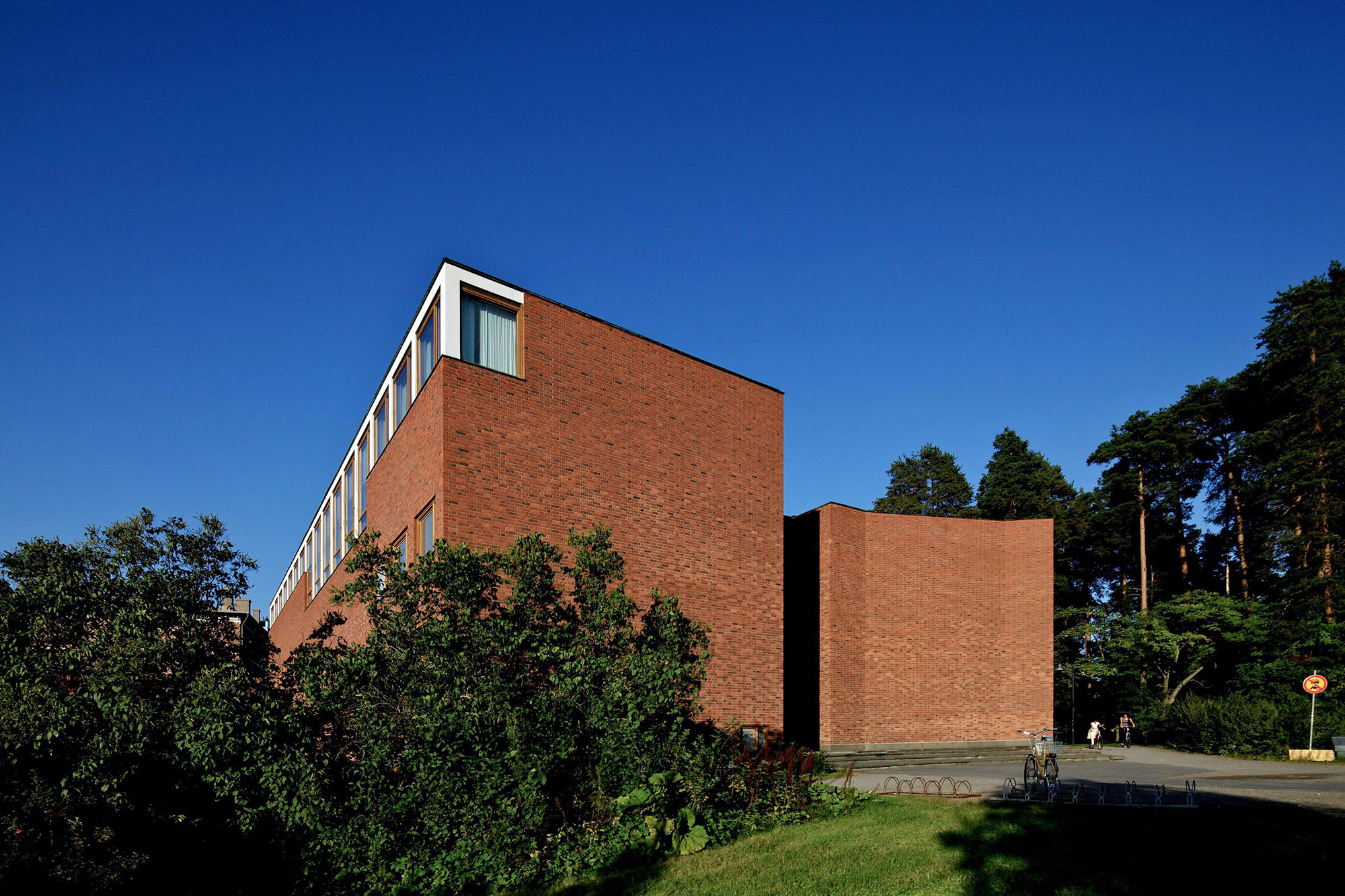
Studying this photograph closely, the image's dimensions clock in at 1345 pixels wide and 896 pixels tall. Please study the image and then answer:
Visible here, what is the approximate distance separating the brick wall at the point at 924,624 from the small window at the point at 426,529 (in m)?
12.6

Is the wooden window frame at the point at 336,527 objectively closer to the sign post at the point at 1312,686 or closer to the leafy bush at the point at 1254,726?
the sign post at the point at 1312,686

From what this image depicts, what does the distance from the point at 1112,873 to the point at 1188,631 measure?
32.5m

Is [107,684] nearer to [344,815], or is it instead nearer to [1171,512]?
[344,815]

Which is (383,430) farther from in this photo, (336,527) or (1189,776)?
(1189,776)

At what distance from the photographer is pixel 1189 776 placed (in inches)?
731

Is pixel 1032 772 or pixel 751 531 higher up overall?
pixel 751 531

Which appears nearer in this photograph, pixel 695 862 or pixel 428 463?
pixel 695 862

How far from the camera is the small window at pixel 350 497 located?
2186 cm

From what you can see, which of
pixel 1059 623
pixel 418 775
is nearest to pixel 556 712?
pixel 418 775

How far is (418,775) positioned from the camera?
28.1 ft

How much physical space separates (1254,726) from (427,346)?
27295 millimetres

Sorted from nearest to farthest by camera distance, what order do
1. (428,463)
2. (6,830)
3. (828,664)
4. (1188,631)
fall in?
(6,830) < (428,463) < (828,664) < (1188,631)

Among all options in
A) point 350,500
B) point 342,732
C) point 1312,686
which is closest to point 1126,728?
point 1312,686

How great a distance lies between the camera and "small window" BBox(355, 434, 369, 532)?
20.0 meters
